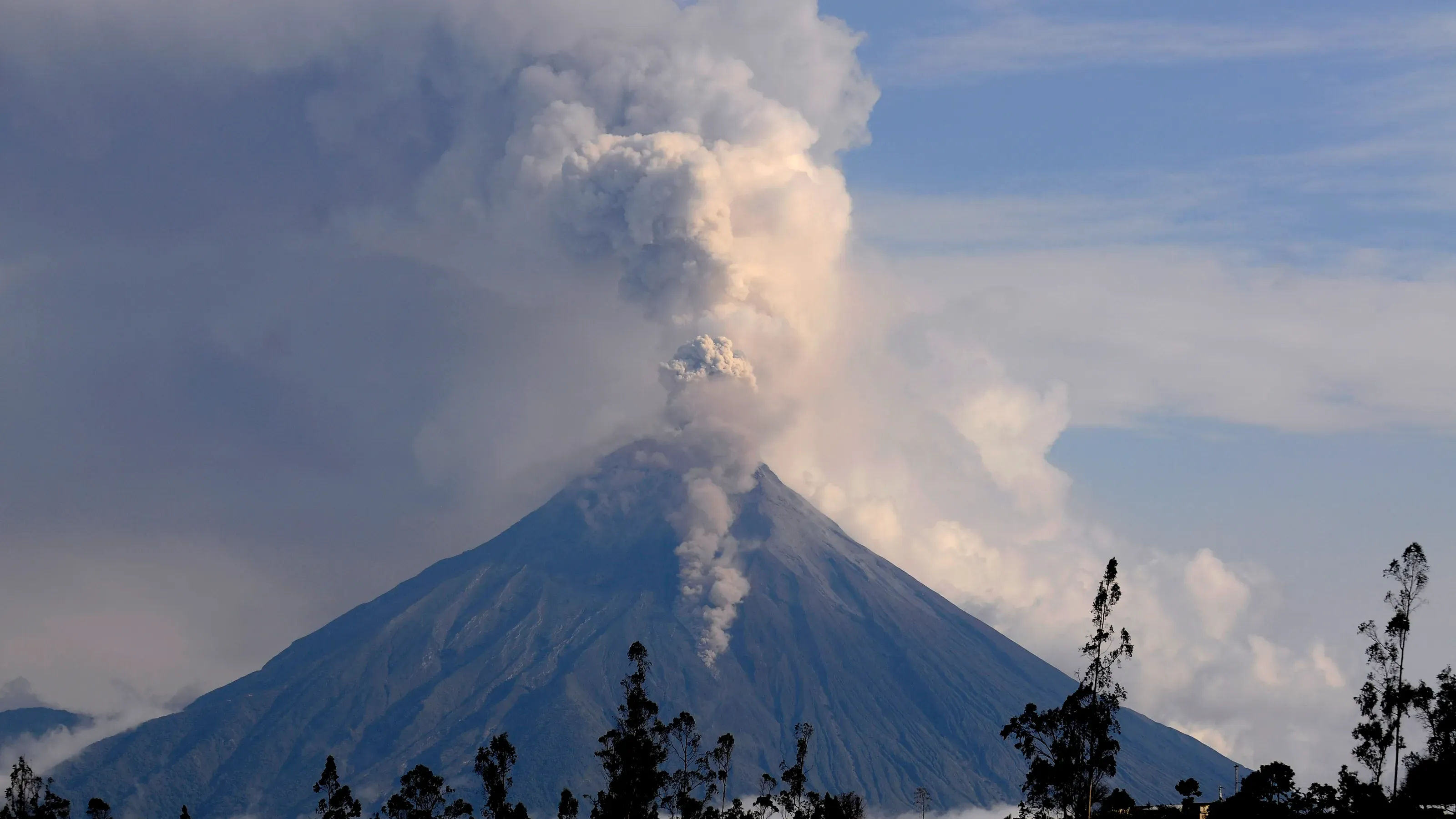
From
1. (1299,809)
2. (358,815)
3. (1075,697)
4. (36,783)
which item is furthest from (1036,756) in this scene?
(36,783)

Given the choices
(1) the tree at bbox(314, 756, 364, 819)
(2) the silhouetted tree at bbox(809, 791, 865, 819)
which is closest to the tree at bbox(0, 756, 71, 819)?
(1) the tree at bbox(314, 756, 364, 819)

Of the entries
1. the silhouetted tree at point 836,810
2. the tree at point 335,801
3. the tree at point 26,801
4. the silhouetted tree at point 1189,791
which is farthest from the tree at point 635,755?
the tree at point 26,801

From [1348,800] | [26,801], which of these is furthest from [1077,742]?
[26,801]

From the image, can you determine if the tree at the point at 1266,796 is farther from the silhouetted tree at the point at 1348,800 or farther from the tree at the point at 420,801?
the tree at the point at 420,801

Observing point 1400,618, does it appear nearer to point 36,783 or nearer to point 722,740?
point 722,740

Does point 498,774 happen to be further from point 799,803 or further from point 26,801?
point 26,801
